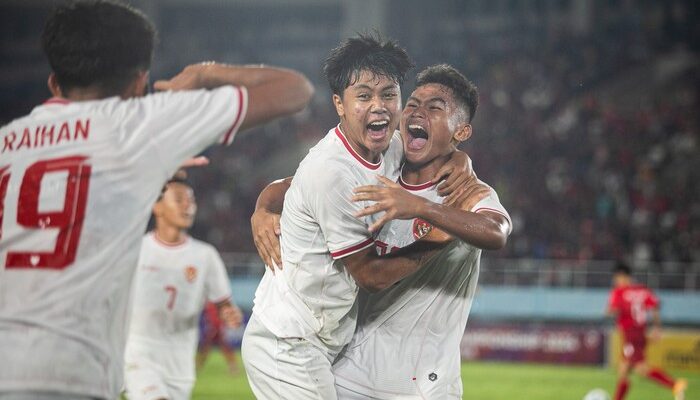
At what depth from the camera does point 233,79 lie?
3.66 m

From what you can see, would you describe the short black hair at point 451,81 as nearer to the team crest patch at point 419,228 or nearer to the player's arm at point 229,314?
the team crest patch at point 419,228

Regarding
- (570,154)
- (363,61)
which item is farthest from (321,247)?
(570,154)

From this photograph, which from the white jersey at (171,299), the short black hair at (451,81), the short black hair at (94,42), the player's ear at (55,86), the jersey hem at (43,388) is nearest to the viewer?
the jersey hem at (43,388)

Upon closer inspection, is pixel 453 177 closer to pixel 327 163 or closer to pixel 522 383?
pixel 327 163

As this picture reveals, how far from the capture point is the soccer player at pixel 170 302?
861 centimetres

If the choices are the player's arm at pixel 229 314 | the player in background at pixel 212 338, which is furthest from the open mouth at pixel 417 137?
the player in background at pixel 212 338

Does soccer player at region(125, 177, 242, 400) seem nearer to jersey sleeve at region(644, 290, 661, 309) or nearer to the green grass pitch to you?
the green grass pitch

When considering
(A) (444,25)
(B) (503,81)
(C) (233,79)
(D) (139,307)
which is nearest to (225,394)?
(D) (139,307)

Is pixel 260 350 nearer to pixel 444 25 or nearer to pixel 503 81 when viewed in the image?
pixel 503 81

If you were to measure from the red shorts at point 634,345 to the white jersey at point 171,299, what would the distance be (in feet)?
28.0

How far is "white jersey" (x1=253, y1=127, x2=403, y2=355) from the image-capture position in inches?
184

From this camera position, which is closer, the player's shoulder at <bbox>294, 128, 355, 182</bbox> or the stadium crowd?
the player's shoulder at <bbox>294, 128, 355, 182</bbox>

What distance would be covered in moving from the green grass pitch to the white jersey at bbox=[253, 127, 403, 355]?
32.4 feet

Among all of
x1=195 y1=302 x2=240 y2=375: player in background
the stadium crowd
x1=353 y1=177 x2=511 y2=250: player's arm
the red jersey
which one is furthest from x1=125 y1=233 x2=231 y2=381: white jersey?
the stadium crowd
